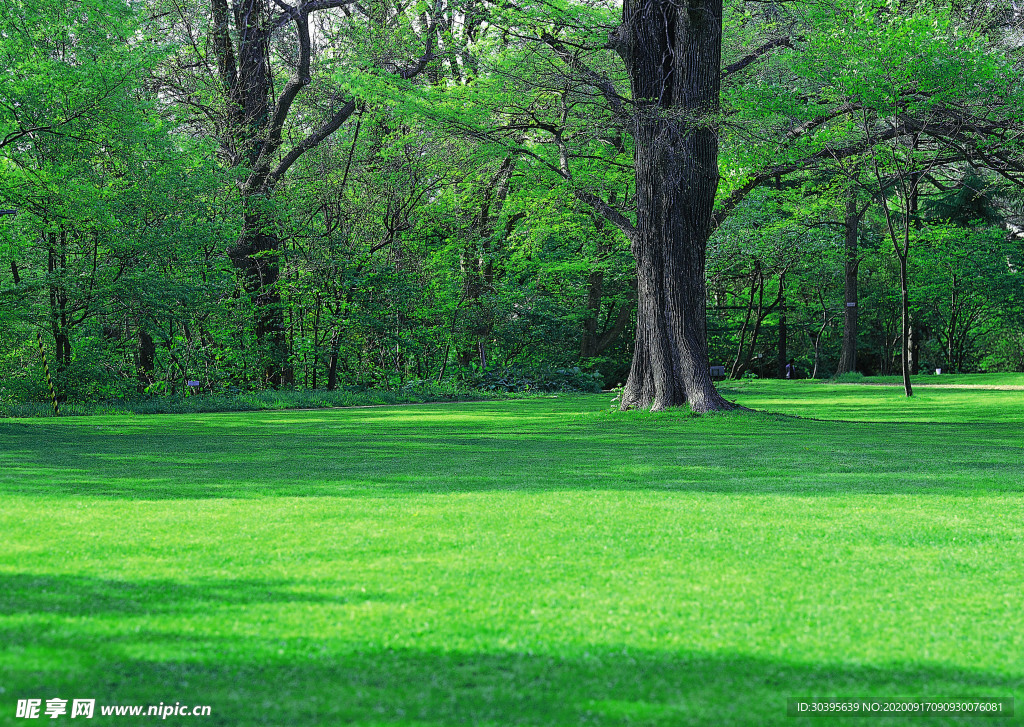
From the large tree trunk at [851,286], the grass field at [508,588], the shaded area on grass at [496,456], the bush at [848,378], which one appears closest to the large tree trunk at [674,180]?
the shaded area on grass at [496,456]

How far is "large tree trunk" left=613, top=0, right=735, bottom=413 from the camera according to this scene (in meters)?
17.3

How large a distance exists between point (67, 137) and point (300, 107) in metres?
13.9

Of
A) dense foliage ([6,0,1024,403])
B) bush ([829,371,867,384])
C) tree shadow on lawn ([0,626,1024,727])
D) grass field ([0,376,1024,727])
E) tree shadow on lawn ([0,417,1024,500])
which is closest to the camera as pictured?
tree shadow on lawn ([0,626,1024,727])

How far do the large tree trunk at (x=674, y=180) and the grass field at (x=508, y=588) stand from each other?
7.36 meters

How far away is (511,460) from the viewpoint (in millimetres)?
10898

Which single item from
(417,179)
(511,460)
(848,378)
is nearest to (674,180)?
(511,460)

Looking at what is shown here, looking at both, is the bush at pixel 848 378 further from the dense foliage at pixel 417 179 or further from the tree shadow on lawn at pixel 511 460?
the tree shadow on lawn at pixel 511 460

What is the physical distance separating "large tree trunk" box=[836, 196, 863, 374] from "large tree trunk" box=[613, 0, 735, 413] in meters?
19.8

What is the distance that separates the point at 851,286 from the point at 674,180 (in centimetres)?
2142

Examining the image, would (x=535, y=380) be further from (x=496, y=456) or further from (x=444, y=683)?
(x=444, y=683)

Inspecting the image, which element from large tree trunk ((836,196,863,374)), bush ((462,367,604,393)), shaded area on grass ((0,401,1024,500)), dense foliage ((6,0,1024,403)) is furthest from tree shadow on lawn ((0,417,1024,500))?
large tree trunk ((836,196,863,374))

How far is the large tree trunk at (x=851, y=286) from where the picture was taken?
3581 cm

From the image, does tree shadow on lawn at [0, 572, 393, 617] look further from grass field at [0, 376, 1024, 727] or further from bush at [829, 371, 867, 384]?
bush at [829, 371, 867, 384]

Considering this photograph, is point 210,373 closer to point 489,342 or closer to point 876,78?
point 489,342
